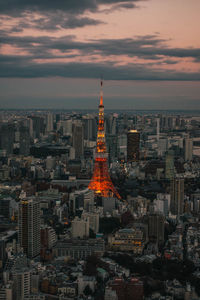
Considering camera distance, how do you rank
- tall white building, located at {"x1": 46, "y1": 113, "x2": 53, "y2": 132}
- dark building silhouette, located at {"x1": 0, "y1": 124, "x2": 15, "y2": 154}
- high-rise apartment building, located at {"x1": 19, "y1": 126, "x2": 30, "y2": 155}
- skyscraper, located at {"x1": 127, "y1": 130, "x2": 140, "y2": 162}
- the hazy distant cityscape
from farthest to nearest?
tall white building, located at {"x1": 46, "y1": 113, "x2": 53, "y2": 132} < high-rise apartment building, located at {"x1": 19, "y1": 126, "x2": 30, "y2": 155} < dark building silhouette, located at {"x1": 0, "y1": 124, "x2": 15, "y2": 154} < skyscraper, located at {"x1": 127, "y1": 130, "x2": 140, "y2": 162} < the hazy distant cityscape

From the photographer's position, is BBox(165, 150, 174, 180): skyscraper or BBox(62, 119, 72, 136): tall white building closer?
BBox(165, 150, 174, 180): skyscraper

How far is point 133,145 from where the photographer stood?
2416cm

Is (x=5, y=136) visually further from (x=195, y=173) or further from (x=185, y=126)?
(x=195, y=173)

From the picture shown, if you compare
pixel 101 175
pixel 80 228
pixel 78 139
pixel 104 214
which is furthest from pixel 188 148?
pixel 80 228

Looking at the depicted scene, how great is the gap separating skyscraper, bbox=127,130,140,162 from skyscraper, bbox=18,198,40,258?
40.7 feet

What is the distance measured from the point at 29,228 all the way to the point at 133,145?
14771 mm

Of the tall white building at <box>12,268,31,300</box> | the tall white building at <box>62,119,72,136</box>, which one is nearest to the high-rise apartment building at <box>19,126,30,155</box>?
the tall white building at <box>62,119,72,136</box>

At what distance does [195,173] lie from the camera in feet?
62.8

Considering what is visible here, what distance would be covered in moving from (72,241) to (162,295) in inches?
103

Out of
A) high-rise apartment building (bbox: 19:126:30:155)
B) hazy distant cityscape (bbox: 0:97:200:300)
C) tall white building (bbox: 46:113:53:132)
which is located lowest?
hazy distant cityscape (bbox: 0:97:200:300)

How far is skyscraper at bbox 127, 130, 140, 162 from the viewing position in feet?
74.4

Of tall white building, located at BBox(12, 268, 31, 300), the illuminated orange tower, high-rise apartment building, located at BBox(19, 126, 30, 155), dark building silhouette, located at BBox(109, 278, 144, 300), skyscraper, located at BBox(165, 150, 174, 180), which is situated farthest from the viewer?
high-rise apartment building, located at BBox(19, 126, 30, 155)

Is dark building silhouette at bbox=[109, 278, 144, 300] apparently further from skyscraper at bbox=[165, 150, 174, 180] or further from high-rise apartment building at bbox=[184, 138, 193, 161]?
high-rise apartment building at bbox=[184, 138, 193, 161]

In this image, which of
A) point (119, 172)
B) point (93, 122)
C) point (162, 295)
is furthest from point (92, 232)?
point (93, 122)
